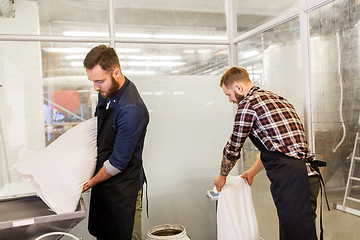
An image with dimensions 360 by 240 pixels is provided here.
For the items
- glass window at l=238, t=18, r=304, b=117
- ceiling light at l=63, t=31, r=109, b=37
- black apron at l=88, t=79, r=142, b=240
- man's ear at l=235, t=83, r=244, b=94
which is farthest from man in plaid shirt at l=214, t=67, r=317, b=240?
ceiling light at l=63, t=31, r=109, b=37

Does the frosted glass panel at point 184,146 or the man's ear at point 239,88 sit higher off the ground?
the man's ear at point 239,88

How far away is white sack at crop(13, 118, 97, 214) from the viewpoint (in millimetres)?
1470

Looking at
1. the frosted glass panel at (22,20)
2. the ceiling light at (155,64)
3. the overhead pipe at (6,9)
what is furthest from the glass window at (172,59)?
the overhead pipe at (6,9)

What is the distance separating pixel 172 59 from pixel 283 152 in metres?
1.50

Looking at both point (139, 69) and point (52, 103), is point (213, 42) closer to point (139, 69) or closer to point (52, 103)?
point (139, 69)

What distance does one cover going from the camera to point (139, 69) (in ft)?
8.95

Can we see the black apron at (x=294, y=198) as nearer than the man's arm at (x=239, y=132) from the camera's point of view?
Yes

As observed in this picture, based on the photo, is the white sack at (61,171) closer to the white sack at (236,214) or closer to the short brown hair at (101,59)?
the short brown hair at (101,59)

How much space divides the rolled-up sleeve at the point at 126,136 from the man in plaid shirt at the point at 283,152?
1.85 ft

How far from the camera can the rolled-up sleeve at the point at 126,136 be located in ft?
5.44

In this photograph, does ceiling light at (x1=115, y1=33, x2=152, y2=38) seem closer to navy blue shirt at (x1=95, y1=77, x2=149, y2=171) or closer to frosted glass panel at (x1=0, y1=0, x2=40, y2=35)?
frosted glass panel at (x1=0, y1=0, x2=40, y2=35)

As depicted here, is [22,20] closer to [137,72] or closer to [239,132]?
[137,72]

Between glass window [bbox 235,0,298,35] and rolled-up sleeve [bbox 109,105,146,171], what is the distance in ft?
4.43

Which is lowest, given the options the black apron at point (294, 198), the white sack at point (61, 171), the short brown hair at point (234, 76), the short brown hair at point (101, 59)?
the black apron at point (294, 198)
